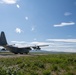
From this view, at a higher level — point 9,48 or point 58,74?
point 9,48

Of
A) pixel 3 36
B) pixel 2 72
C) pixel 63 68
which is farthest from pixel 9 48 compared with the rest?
pixel 2 72

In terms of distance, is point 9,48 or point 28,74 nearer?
point 28,74

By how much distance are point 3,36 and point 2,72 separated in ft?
256

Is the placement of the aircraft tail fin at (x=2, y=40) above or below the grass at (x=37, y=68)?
above

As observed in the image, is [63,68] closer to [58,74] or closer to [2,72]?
[58,74]

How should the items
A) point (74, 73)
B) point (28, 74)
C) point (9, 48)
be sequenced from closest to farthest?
point (28, 74)
point (74, 73)
point (9, 48)

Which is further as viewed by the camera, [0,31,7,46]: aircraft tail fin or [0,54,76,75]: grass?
[0,31,7,46]: aircraft tail fin

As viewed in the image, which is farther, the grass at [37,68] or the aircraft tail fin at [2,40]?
the aircraft tail fin at [2,40]

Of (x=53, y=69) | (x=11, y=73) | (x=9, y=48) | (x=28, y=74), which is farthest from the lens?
(x=9, y=48)

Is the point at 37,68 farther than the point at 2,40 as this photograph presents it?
No

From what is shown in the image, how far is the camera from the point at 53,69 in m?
24.4

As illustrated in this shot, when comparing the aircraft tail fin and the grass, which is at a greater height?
the aircraft tail fin

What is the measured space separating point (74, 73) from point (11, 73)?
7.68 meters

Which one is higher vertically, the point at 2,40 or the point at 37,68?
the point at 2,40
